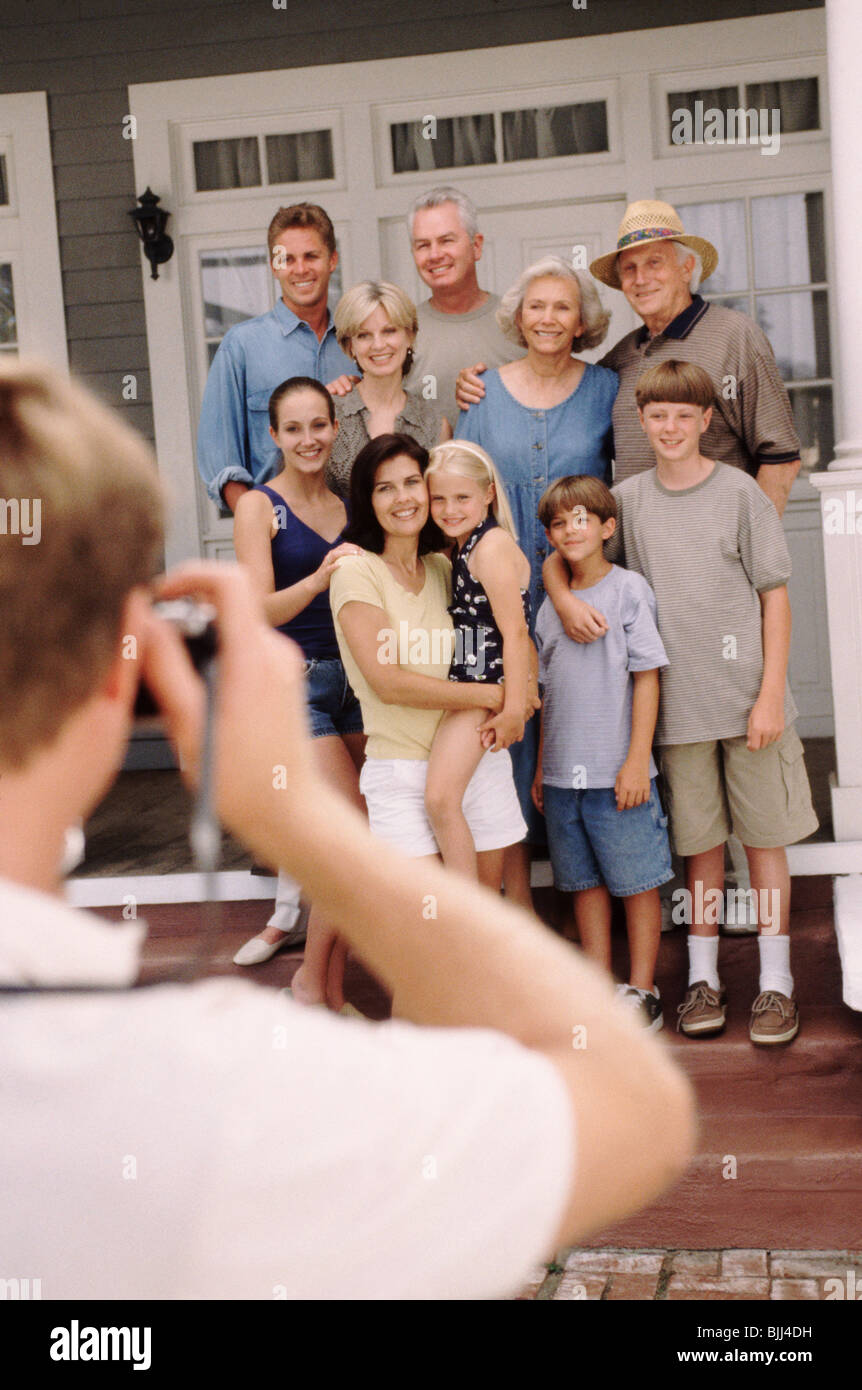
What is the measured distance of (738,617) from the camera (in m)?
3.33

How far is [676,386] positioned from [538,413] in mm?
437

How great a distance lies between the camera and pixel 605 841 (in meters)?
3.35

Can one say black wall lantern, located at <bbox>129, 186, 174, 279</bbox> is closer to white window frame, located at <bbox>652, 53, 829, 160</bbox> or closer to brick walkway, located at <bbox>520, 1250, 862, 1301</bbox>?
white window frame, located at <bbox>652, 53, 829, 160</bbox>

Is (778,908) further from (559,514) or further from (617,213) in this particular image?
(617,213)

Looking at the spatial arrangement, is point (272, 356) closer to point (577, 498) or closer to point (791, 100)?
point (577, 498)

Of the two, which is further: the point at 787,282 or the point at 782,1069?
the point at 787,282

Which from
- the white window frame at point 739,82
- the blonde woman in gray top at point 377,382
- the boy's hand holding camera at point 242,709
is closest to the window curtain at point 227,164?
the white window frame at point 739,82

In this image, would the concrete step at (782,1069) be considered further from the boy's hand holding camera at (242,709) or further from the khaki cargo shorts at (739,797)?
the boy's hand holding camera at (242,709)

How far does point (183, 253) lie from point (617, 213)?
1.90m

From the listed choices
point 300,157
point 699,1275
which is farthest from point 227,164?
point 699,1275

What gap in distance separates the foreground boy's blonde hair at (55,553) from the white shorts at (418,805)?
2.66 m

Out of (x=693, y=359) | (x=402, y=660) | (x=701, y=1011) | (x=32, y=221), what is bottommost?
(x=701, y=1011)
